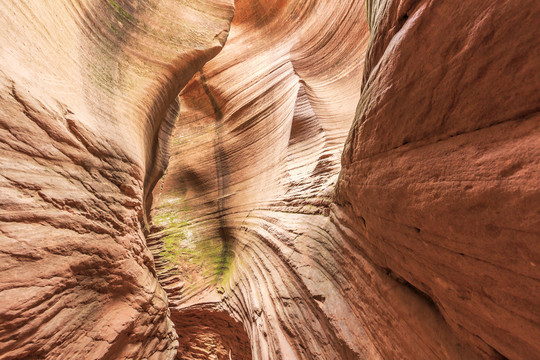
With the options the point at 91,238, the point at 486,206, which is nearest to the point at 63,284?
the point at 91,238

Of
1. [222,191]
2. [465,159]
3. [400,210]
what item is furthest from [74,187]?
[222,191]

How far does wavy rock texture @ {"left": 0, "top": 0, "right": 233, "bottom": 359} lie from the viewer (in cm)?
152

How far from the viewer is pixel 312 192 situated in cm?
345

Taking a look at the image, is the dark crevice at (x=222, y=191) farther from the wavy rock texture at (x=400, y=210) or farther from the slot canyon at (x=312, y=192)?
the slot canyon at (x=312, y=192)

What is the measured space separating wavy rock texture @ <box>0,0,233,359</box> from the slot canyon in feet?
0.04

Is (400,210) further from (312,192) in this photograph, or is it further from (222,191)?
(222,191)

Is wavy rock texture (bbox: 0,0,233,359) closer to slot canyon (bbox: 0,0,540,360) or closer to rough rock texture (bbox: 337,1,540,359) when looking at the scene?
slot canyon (bbox: 0,0,540,360)

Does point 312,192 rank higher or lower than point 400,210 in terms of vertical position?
higher

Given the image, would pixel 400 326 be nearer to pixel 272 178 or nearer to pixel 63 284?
pixel 63 284

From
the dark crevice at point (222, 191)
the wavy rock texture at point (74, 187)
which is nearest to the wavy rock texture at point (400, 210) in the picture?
the dark crevice at point (222, 191)

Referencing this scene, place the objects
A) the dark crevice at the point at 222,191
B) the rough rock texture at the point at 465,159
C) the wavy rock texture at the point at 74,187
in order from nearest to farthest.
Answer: the rough rock texture at the point at 465,159
the wavy rock texture at the point at 74,187
the dark crevice at the point at 222,191

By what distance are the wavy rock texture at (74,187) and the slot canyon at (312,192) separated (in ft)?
0.04

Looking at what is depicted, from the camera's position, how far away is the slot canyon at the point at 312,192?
965 millimetres

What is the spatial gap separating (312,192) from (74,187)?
269 centimetres
